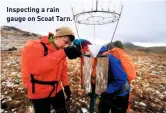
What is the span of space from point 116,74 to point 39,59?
47.8 inches

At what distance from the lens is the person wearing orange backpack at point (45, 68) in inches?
117

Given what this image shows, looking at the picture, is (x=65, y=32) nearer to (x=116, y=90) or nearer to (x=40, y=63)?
(x=40, y=63)

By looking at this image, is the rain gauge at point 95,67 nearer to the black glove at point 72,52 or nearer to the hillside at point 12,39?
the black glove at point 72,52

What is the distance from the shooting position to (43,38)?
3.50m

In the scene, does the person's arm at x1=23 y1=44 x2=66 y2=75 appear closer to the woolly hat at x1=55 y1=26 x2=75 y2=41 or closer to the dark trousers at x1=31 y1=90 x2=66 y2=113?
the woolly hat at x1=55 y1=26 x2=75 y2=41

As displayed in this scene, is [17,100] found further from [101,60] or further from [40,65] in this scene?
[101,60]

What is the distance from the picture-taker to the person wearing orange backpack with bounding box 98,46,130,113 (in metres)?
3.52

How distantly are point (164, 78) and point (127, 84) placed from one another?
6.73m

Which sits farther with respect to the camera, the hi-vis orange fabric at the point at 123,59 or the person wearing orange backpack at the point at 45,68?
the hi-vis orange fabric at the point at 123,59

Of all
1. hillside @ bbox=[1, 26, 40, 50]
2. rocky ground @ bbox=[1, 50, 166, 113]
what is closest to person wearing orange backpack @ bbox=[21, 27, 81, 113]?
rocky ground @ bbox=[1, 50, 166, 113]

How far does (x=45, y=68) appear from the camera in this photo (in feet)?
9.52

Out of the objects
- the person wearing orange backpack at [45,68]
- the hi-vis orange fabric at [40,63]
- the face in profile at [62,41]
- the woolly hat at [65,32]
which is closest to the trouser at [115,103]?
the person wearing orange backpack at [45,68]

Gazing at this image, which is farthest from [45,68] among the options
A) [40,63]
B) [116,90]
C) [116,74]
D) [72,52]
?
[116,90]

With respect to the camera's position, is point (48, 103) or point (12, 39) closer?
point (48, 103)
